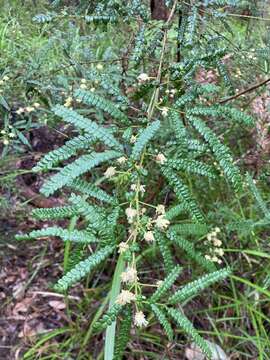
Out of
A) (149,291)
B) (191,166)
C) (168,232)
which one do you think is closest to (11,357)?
(149,291)

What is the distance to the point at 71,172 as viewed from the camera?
913 millimetres

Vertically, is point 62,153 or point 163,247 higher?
point 62,153

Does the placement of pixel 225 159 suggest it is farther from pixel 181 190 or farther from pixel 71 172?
pixel 71 172

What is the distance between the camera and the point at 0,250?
7.13 feet

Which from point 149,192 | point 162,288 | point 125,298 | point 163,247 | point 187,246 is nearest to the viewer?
point 125,298

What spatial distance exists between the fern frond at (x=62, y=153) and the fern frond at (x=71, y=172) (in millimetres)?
42

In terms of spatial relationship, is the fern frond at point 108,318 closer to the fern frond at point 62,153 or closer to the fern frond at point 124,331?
the fern frond at point 124,331

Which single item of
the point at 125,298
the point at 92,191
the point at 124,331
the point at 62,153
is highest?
the point at 62,153

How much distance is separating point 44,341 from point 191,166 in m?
1.23

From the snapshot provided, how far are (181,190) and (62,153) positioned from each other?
305mm

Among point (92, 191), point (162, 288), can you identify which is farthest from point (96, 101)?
point (162, 288)

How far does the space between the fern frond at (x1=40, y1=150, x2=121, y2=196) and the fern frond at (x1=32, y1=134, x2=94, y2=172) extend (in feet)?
0.14

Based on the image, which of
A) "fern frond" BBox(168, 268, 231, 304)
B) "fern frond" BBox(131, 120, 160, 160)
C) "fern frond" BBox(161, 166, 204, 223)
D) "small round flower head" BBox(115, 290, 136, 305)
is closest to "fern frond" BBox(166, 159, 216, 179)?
"fern frond" BBox(161, 166, 204, 223)

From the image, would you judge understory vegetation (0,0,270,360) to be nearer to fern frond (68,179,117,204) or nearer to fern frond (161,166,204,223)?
fern frond (161,166,204,223)
